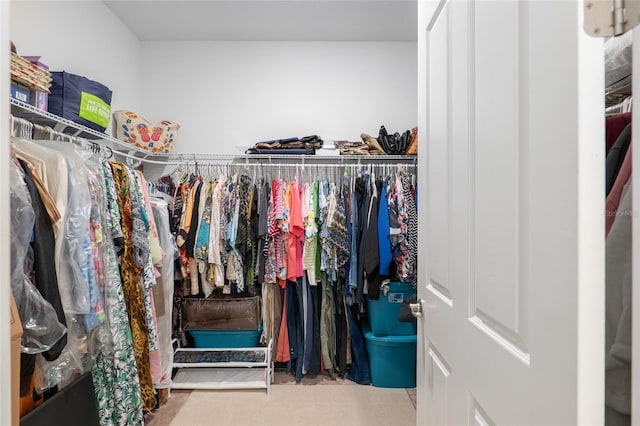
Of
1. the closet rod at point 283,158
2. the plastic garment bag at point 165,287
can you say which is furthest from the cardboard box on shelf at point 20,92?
the closet rod at point 283,158

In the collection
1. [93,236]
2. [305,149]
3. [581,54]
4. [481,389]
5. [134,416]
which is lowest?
[134,416]

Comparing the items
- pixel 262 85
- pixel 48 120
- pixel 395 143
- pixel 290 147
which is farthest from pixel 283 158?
pixel 48 120

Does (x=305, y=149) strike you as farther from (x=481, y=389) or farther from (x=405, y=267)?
(x=481, y=389)

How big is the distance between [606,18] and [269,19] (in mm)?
2403

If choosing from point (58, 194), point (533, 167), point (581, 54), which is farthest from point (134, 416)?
point (581, 54)

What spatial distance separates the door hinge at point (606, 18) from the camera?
401 mm

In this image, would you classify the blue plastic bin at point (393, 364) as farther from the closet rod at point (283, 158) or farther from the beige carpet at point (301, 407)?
the closet rod at point (283, 158)

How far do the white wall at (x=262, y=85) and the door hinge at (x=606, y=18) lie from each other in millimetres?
2323

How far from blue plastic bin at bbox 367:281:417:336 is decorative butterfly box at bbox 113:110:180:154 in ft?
6.53

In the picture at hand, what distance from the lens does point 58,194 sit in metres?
1.22

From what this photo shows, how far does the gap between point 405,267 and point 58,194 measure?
1933mm

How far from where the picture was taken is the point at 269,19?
231 centimetres

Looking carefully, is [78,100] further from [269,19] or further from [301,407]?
[301,407]

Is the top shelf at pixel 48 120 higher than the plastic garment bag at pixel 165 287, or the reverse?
the top shelf at pixel 48 120
